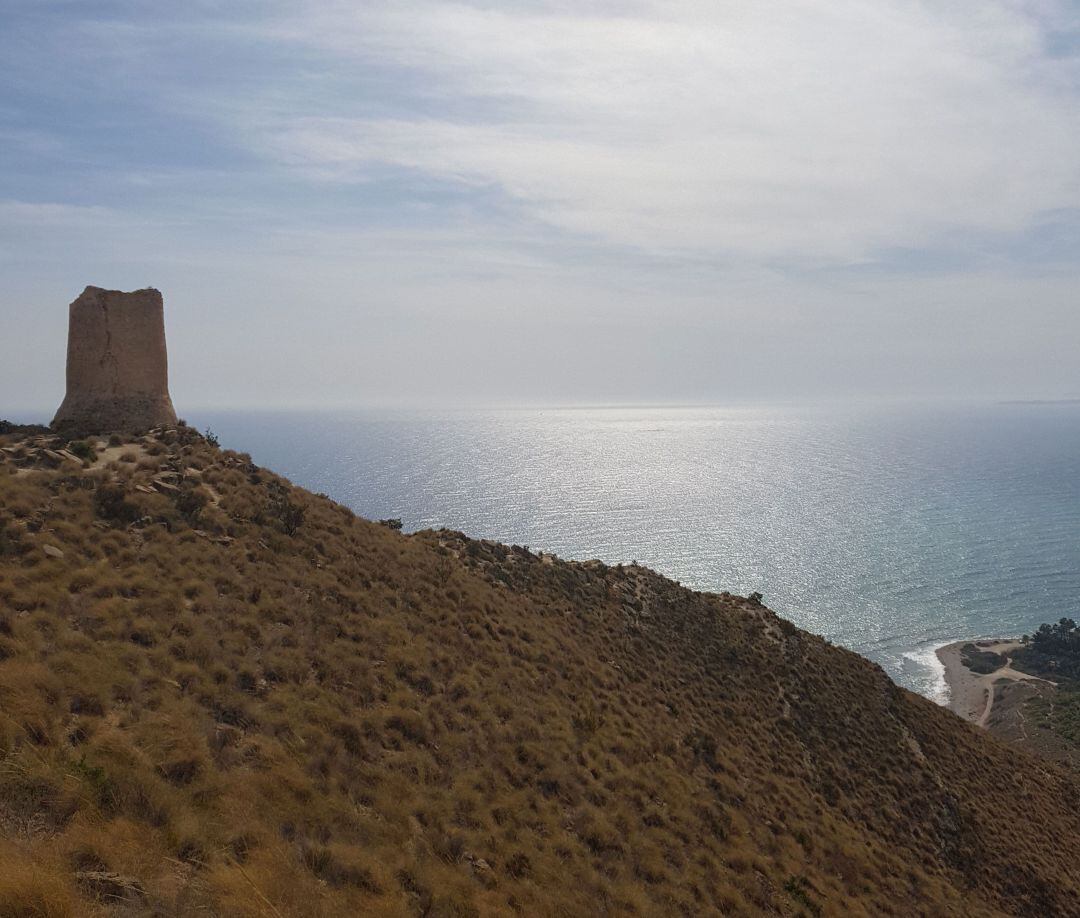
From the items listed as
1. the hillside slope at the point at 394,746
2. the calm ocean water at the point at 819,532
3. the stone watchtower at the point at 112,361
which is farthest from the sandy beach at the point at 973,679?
the stone watchtower at the point at 112,361

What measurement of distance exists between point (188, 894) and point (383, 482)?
513 ft

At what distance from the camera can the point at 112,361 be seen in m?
22.6

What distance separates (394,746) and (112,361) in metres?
18.3

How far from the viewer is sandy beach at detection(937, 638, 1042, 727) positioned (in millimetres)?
64625

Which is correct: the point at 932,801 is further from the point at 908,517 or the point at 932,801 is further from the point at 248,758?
the point at 908,517

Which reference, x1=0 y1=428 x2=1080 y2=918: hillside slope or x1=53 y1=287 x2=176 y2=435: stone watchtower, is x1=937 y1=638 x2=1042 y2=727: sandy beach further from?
x1=53 y1=287 x2=176 y2=435: stone watchtower

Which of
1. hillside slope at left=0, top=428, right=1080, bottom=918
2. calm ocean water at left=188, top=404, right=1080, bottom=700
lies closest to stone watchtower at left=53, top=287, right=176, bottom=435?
hillside slope at left=0, top=428, right=1080, bottom=918

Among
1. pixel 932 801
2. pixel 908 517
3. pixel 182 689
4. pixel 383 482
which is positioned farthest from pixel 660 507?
pixel 182 689

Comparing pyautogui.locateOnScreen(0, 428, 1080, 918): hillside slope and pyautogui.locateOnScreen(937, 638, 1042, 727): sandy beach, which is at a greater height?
pyautogui.locateOnScreen(0, 428, 1080, 918): hillside slope

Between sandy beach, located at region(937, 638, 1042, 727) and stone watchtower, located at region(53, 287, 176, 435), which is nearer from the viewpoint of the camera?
stone watchtower, located at region(53, 287, 176, 435)

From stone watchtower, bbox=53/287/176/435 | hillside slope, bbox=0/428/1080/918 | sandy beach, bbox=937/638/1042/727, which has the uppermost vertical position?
stone watchtower, bbox=53/287/176/435

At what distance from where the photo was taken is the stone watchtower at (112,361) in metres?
22.0

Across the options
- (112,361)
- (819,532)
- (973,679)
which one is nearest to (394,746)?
(112,361)

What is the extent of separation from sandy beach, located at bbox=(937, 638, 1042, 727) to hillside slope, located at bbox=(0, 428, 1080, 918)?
125 ft
